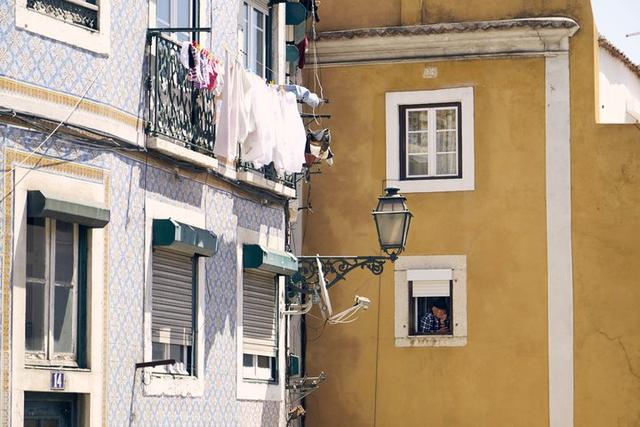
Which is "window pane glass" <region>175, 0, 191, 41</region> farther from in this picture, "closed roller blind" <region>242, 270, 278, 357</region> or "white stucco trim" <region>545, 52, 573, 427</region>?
"white stucco trim" <region>545, 52, 573, 427</region>

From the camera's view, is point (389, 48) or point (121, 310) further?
point (389, 48)

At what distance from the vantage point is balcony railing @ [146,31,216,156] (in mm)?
16594

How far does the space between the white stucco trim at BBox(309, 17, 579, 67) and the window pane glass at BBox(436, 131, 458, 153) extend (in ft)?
3.11

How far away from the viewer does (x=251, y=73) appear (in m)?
18.6

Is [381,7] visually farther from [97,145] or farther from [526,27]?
[97,145]

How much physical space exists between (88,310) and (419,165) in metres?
8.99

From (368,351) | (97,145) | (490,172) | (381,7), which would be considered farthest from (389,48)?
(97,145)

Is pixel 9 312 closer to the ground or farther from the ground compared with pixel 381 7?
closer to the ground

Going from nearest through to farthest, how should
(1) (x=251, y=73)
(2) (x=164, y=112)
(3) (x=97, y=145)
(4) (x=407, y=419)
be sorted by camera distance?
(3) (x=97, y=145), (2) (x=164, y=112), (1) (x=251, y=73), (4) (x=407, y=419)

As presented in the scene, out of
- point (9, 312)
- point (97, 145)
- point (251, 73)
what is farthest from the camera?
point (251, 73)

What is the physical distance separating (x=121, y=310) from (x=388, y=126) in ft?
27.4

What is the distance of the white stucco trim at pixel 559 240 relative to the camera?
2248 centimetres

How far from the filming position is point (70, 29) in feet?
49.0

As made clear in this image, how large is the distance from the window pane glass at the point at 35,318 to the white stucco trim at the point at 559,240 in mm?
9528
